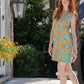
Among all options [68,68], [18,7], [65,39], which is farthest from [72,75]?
[18,7]

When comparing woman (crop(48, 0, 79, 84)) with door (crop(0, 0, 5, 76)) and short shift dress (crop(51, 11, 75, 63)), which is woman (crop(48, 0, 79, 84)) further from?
door (crop(0, 0, 5, 76))

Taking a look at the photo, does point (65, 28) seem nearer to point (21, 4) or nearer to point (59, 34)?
point (59, 34)

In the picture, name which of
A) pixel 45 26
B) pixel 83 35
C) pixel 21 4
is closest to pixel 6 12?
pixel 21 4

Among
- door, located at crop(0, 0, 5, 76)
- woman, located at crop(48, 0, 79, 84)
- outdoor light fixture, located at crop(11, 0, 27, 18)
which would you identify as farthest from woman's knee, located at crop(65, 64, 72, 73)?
outdoor light fixture, located at crop(11, 0, 27, 18)

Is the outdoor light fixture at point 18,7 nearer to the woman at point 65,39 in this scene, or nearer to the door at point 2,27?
the door at point 2,27

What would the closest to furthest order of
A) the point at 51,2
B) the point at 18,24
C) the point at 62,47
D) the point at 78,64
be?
1. the point at 62,47
2. the point at 78,64
3. the point at 18,24
4. the point at 51,2

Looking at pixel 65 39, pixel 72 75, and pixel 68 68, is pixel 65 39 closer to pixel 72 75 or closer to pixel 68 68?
pixel 68 68

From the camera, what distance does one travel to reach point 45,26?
9109 millimetres

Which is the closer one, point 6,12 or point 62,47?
point 62,47

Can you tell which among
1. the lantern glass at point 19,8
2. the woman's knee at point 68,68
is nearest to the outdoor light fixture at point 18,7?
the lantern glass at point 19,8

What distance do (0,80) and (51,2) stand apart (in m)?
6.18

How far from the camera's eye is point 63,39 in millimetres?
3707

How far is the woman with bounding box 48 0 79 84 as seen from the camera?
364 centimetres

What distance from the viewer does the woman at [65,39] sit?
11.9 ft
